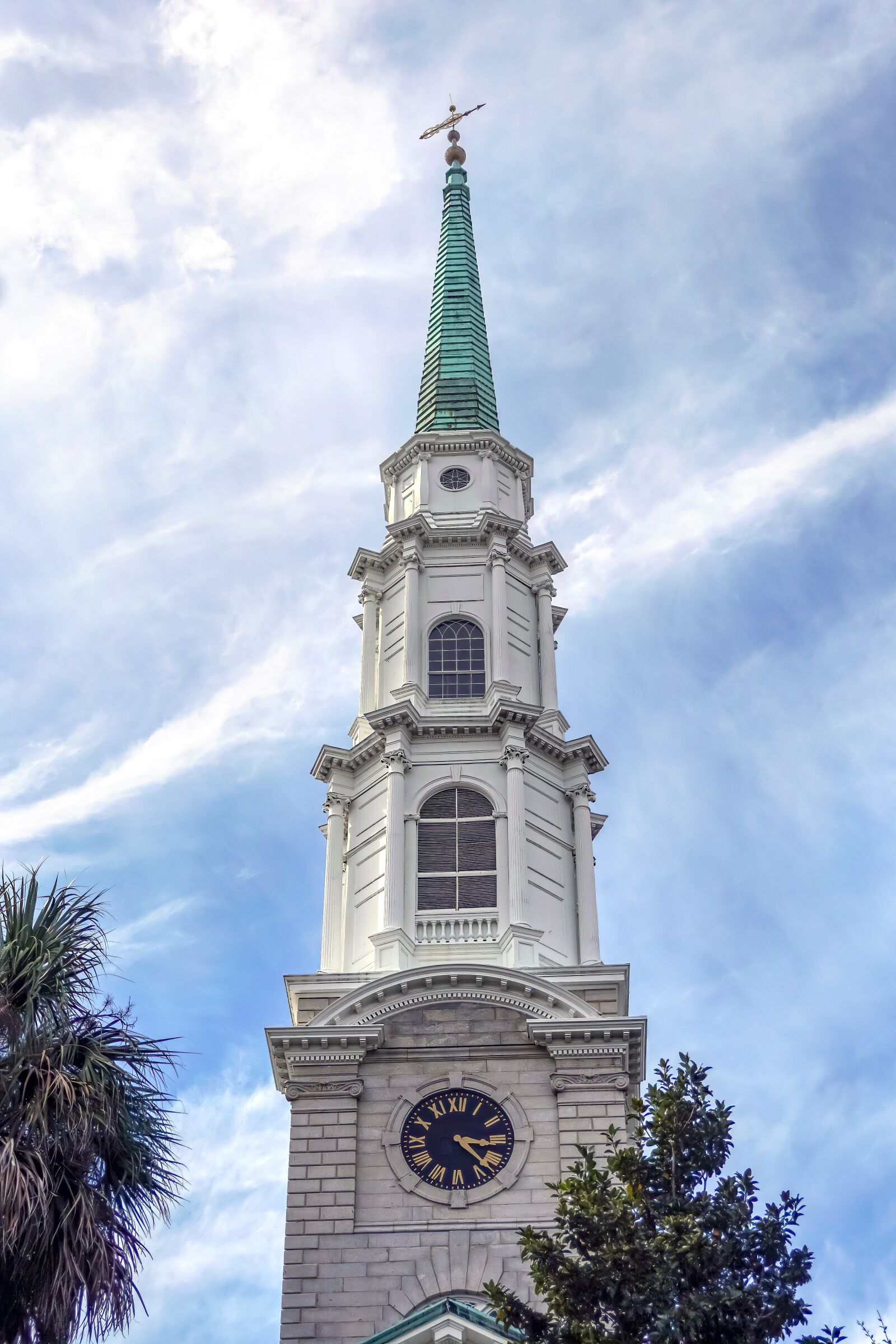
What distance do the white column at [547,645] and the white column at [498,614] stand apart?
4.30 ft

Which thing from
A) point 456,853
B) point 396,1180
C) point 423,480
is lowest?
point 396,1180

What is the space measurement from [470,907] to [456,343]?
2079 cm

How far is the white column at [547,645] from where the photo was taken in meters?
43.7

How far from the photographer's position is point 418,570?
149ft

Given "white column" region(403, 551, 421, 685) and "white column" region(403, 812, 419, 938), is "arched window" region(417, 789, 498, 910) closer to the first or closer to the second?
"white column" region(403, 812, 419, 938)

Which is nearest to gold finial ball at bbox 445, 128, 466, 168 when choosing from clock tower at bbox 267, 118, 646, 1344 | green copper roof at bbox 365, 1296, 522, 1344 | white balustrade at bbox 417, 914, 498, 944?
clock tower at bbox 267, 118, 646, 1344

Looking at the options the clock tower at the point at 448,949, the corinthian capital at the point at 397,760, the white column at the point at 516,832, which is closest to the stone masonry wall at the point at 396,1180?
→ the clock tower at the point at 448,949

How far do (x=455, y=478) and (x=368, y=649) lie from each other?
20.4 ft

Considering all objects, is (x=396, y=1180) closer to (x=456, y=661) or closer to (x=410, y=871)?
(x=410, y=871)

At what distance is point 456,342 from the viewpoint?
52.8 m

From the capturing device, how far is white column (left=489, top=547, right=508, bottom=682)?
42.9 m

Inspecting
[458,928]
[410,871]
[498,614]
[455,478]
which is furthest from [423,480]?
[458,928]

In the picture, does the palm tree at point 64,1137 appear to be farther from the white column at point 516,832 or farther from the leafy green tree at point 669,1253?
the white column at point 516,832

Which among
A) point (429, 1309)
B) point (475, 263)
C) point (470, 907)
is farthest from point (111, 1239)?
point (475, 263)
